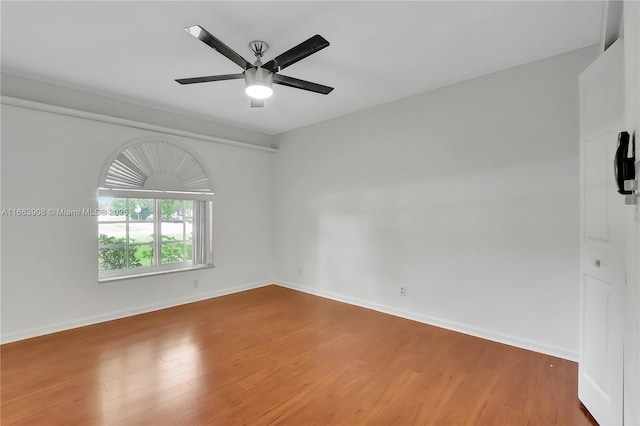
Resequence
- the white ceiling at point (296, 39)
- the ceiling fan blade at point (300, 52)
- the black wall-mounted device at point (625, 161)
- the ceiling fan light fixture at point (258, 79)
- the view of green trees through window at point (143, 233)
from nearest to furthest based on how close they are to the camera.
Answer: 1. the black wall-mounted device at point (625, 161)
2. the ceiling fan blade at point (300, 52)
3. the white ceiling at point (296, 39)
4. the ceiling fan light fixture at point (258, 79)
5. the view of green trees through window at point (143, 233)

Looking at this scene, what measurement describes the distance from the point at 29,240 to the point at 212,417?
2816mm

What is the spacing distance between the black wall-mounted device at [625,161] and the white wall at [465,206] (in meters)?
1.63

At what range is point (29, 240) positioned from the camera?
298cm

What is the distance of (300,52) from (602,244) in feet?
7.45

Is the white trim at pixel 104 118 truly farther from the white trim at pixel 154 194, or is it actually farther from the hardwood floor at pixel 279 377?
the hardwood floor at pixel 279 377

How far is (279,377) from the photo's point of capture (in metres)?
2.25

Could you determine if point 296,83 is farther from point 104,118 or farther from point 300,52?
point 104,118

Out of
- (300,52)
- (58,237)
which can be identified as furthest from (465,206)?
(58,237)

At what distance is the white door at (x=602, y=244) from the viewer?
63.7 inches

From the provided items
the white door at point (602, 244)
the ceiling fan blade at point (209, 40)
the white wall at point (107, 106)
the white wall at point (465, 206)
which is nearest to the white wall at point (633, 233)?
the white door at point (602, 244)

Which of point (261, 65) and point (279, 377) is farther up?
point (261, 65)

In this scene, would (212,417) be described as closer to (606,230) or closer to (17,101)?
(606,230)

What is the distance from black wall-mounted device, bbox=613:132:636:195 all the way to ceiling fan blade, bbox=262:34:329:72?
1537 mm

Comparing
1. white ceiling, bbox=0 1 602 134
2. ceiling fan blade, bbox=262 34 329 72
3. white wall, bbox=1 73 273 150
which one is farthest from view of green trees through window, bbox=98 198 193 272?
ceiling fan blade, bbox=262 34 329 72
